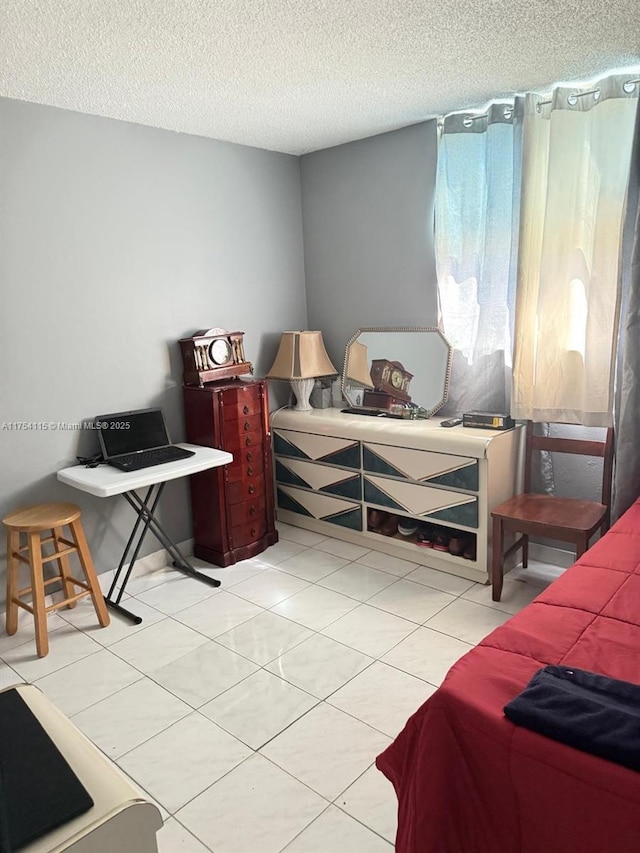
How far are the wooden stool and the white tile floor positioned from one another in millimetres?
121

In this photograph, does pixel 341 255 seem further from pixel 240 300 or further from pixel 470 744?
pixel 470 744

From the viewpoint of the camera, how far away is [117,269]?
10.9 feet

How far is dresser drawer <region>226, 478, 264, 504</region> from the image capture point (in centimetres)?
364

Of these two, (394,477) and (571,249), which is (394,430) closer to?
(394,477)

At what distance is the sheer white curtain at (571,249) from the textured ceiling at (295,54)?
0.17m

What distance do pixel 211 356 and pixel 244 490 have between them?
0.81 m

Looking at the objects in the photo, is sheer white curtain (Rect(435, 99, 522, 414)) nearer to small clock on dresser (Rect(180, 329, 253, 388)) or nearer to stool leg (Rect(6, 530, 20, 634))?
small clock on dresser (Rect(180, 329, 253, 388))

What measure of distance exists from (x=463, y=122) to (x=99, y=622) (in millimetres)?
3209

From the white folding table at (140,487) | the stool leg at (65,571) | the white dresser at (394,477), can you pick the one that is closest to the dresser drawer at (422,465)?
the white dresser at (394,477)

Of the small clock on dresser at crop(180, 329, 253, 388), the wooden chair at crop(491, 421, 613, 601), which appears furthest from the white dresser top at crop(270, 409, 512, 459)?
the small clock on dresser at crop(180, 329, 253, 388)

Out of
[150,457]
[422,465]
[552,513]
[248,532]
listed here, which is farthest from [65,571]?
[552,513]

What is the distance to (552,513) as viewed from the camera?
117 inches

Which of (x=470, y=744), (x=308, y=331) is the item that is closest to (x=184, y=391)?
(x=308, y=331)

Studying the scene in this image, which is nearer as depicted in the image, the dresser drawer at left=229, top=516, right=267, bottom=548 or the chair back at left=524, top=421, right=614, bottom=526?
the chair back at left=524, top=421, right=614, bottom=526
